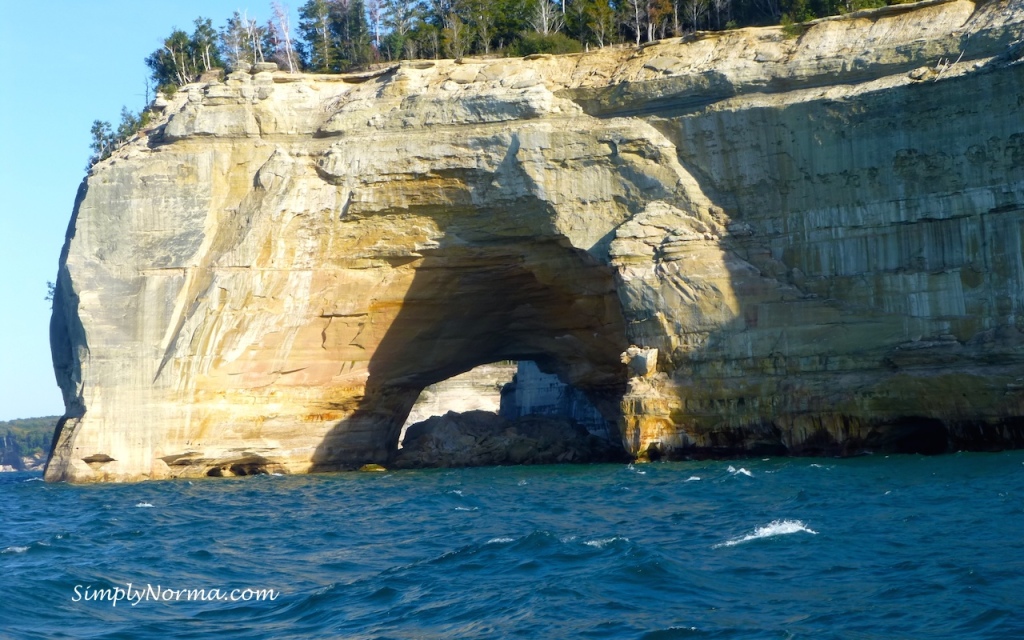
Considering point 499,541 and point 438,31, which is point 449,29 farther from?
point 499,541

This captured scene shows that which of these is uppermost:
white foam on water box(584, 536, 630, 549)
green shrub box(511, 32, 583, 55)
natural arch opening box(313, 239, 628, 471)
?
green shrub box(511, 32, 583, 55)

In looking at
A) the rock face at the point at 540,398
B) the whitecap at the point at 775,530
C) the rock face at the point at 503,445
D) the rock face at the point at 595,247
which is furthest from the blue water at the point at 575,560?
the rock face at the point at 540,398

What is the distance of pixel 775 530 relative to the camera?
47.5ft

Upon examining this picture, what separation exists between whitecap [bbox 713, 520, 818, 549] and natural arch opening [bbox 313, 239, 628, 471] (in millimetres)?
14492

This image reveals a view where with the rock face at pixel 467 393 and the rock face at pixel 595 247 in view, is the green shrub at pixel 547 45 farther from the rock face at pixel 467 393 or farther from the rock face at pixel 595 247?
the rock face at pixel 467 393

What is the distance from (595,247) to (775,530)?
14714 mm

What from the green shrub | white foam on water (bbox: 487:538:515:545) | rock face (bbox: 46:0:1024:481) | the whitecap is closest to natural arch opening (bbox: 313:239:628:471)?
rock face (bbox: 46:0:1024:481)

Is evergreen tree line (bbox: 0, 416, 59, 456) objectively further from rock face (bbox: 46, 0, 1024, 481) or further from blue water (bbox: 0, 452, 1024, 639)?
blue water (bbox: 0, 452, 1024, 639)

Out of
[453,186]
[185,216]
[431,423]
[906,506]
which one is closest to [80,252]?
[185,216]

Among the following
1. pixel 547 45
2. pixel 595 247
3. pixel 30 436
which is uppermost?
pixel 547 45

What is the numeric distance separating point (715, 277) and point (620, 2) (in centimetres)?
1423

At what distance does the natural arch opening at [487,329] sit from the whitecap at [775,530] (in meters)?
14.5

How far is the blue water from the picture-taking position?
10625 millimetres

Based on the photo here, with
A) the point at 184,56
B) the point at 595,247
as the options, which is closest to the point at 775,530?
the point at 595,247
